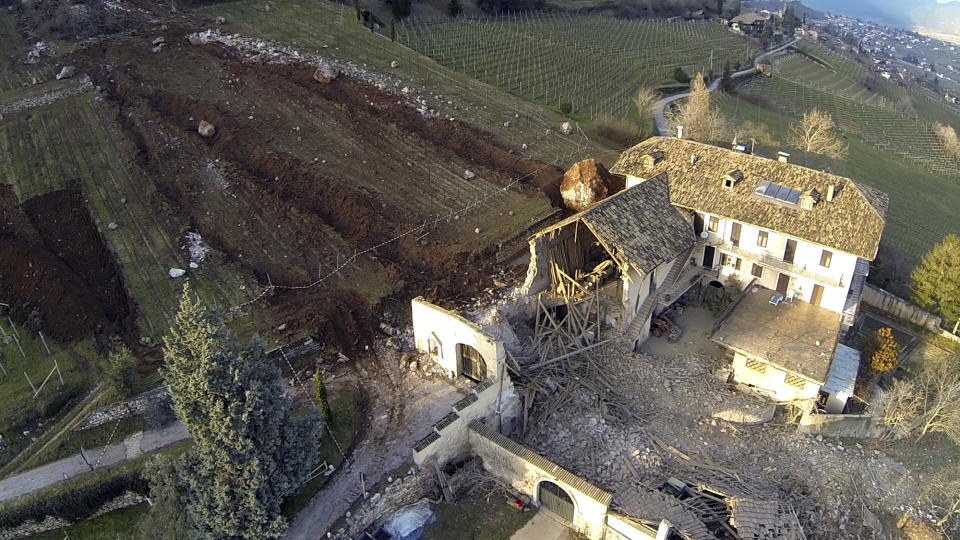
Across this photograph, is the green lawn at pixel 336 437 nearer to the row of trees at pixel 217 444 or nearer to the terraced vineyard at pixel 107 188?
the row of trees at pixel 217 444

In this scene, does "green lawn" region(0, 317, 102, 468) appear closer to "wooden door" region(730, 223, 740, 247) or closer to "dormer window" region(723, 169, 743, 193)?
"wooden door" region(730, 223, 740, 247)

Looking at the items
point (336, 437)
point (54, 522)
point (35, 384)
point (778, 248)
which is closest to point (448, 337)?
point (336, 437)

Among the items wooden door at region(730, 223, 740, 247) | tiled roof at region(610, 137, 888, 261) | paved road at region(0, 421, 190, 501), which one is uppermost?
tiled roof at region(610, 137, 888, 261)

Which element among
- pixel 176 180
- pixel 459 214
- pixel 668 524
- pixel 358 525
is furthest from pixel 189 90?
pixel 668 524

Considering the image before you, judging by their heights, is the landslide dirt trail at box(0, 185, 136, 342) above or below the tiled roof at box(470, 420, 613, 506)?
above

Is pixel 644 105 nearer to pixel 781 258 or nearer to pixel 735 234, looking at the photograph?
pixel 735 234

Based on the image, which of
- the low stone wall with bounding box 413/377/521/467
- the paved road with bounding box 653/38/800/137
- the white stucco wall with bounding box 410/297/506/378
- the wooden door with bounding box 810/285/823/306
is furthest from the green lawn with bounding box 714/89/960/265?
the white stucco wall with bounding box 410/297/506/378

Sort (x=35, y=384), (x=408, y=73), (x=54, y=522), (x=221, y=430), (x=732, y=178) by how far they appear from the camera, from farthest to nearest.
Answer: (x=408, y=73) → (x=732, y=178) → (x=35, y=384) → (x=54, y=522) → (x=221, y=430)
